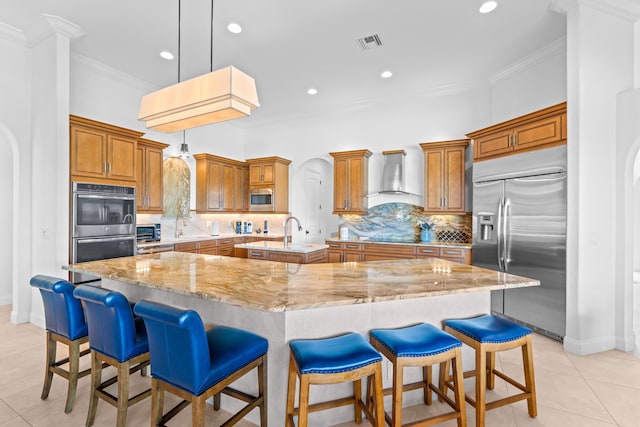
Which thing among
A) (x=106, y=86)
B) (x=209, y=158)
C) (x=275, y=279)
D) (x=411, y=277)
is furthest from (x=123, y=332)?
(x=209, y=158)

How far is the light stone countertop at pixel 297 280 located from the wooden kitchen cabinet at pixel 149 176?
2272mm

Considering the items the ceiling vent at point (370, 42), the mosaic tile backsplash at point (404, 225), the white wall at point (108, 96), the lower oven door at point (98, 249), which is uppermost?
the ceiling vent at point (370, 42)

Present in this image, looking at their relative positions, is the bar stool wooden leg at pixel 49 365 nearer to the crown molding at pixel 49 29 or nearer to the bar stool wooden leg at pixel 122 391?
the bar stool wooden leg at pixel 122 391

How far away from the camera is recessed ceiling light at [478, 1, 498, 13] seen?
3131 mm

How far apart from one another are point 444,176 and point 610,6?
2.56 metres

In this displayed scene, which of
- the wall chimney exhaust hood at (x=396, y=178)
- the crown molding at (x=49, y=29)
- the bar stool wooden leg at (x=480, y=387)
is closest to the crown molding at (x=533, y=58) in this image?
the wall chimney exhaust hood at (x=396, y=178)

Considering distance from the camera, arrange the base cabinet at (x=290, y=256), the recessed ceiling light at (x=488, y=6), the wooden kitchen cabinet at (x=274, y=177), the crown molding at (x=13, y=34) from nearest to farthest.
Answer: the recessed ceiling light at (x=488, y=6) → the crown molding at (x=13, y=34) → the base cabinet at (x=290, y=256) → the wooden kitchen cabinet at (x=274, y=177)

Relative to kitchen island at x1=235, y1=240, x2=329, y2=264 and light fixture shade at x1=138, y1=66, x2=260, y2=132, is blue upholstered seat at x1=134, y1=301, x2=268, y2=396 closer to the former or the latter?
light fixture shade at x1=138, y1=66, x2=260, y2=132

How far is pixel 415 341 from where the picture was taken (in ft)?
5.79

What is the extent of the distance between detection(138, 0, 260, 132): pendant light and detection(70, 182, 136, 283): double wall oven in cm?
186

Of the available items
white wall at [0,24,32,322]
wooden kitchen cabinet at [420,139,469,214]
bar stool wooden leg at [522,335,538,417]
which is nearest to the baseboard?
bar stool wooden leg at [522,335,538,417]

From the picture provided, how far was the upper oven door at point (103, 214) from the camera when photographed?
3682 millimetres

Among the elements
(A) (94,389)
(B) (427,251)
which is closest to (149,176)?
(A) (94,389)

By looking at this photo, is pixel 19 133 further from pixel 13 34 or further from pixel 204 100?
pixel 204 100
